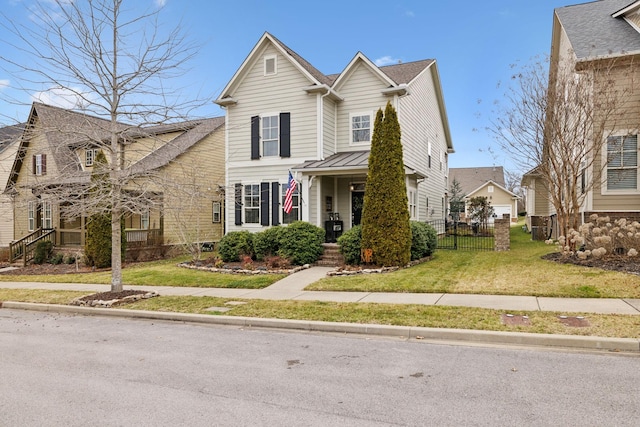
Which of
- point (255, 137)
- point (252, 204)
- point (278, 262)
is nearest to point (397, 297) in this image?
point (278, 262)

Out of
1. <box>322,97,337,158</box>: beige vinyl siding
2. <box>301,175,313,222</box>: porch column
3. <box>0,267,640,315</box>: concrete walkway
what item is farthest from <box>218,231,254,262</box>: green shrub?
<box>322,97,337,158</box>: beige vinyl siding

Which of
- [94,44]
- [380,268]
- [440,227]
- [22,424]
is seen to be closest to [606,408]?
[22,424]

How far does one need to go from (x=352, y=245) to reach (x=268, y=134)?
22.2 feet

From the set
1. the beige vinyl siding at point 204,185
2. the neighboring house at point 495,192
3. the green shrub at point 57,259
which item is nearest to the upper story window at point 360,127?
the beige vinyl siding at point 204,185

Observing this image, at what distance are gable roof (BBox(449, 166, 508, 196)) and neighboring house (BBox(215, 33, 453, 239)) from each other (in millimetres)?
41328

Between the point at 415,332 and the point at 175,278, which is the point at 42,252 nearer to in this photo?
the point at 175,278

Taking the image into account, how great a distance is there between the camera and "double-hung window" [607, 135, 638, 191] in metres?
13.2

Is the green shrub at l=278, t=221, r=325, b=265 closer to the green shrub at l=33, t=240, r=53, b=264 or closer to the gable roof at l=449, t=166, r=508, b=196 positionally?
the green shrub at l=33, t=240, r=53, b=264

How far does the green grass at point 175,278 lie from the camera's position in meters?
11.9

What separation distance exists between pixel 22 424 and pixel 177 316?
15.0 feet

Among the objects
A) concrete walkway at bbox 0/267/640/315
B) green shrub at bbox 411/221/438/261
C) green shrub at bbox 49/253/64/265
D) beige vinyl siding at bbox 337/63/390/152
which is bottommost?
green shrub at bbox 49/253/64/265

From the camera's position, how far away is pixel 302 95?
17.0m

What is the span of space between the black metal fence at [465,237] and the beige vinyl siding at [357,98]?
5626mm

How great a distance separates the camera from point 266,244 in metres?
15.2
